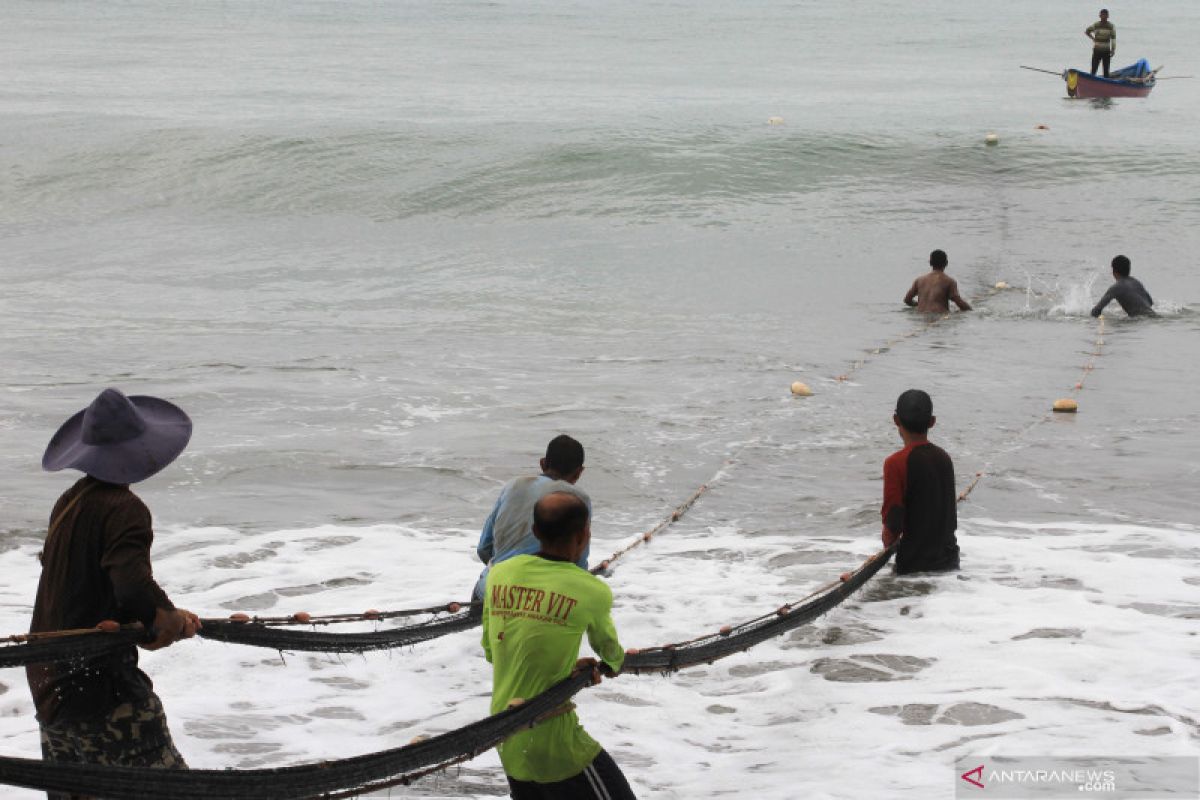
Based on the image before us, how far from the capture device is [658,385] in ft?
43.2

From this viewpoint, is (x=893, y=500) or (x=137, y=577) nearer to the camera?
(x=137, y=577)

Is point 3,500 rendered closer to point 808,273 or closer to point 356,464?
point 356,464

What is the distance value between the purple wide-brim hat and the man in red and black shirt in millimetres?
3709

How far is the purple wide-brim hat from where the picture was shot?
3805mm

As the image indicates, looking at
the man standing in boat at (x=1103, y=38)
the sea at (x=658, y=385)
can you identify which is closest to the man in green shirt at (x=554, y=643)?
the sea at (x=658, y=385)

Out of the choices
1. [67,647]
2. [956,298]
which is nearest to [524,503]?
[67,647]

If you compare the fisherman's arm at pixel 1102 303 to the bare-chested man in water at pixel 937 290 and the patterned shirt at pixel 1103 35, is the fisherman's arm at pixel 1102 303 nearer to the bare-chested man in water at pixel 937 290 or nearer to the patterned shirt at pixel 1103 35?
the bare-chested man in water at pixel 937 290

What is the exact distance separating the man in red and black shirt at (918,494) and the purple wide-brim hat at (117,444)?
371 centimetres

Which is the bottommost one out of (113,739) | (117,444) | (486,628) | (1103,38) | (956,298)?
(113,739)

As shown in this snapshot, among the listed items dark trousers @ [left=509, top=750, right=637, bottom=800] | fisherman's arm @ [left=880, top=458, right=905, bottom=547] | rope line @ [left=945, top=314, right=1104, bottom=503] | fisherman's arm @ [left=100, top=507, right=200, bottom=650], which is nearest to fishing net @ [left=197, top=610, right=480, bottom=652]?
fisherman's arm @ [left=100, top=507, right=200, bottom=650]

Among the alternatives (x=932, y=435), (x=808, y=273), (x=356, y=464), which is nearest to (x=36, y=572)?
(x=356, y=464)

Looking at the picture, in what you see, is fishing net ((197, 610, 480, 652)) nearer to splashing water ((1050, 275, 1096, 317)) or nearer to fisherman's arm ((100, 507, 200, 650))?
fisherman's arm ((100, 507, 200, 650))

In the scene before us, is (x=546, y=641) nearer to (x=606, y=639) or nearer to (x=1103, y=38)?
(x=606, y=639)

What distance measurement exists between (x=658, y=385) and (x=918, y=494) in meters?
6.42
